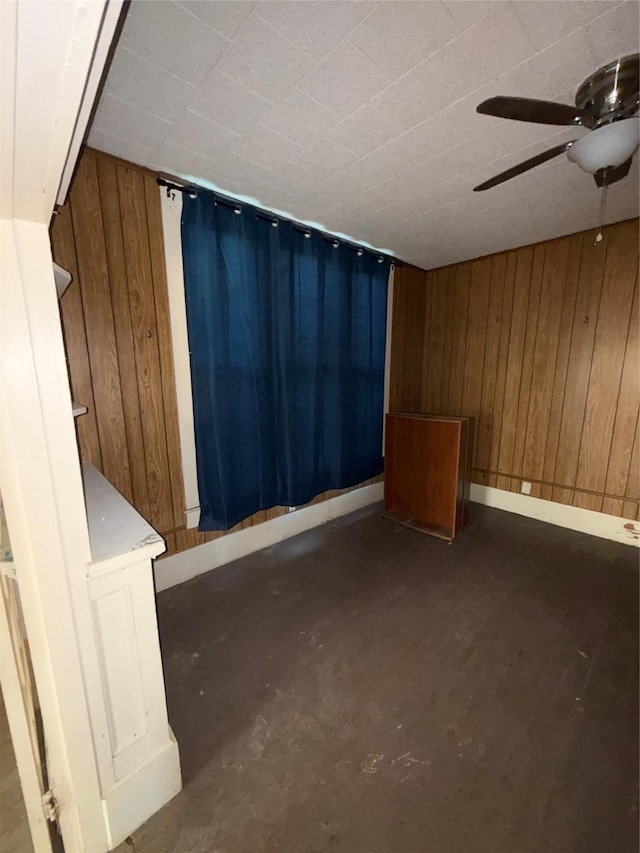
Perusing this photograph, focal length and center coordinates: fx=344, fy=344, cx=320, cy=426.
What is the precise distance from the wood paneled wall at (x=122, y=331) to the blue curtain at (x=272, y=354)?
0.18 m

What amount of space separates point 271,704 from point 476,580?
4.68 feet

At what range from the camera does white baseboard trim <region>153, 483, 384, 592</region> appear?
2119mm

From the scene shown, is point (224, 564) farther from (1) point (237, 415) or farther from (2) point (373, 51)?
(2) point (373, 51)

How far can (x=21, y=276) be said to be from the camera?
0.75 m

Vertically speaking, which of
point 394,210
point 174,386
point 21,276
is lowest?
point 174,386

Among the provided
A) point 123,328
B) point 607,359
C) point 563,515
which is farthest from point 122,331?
point 563,515

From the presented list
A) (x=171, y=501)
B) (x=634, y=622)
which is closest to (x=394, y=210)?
(x=171, y=501)

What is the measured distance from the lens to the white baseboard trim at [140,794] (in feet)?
3.17

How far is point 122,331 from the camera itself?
1.86m

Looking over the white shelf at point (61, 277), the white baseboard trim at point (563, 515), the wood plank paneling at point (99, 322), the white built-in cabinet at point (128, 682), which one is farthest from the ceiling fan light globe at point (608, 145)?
the white baseboard trim at point (563, 515)

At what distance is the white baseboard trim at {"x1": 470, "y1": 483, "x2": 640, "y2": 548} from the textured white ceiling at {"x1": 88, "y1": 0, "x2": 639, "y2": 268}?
2254 mm

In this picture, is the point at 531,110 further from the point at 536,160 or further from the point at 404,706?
the point at 404,706

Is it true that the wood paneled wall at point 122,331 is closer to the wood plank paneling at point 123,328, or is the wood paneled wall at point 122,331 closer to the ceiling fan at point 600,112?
the wood plank paneling at point 123,328

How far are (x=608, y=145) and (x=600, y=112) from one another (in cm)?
12
